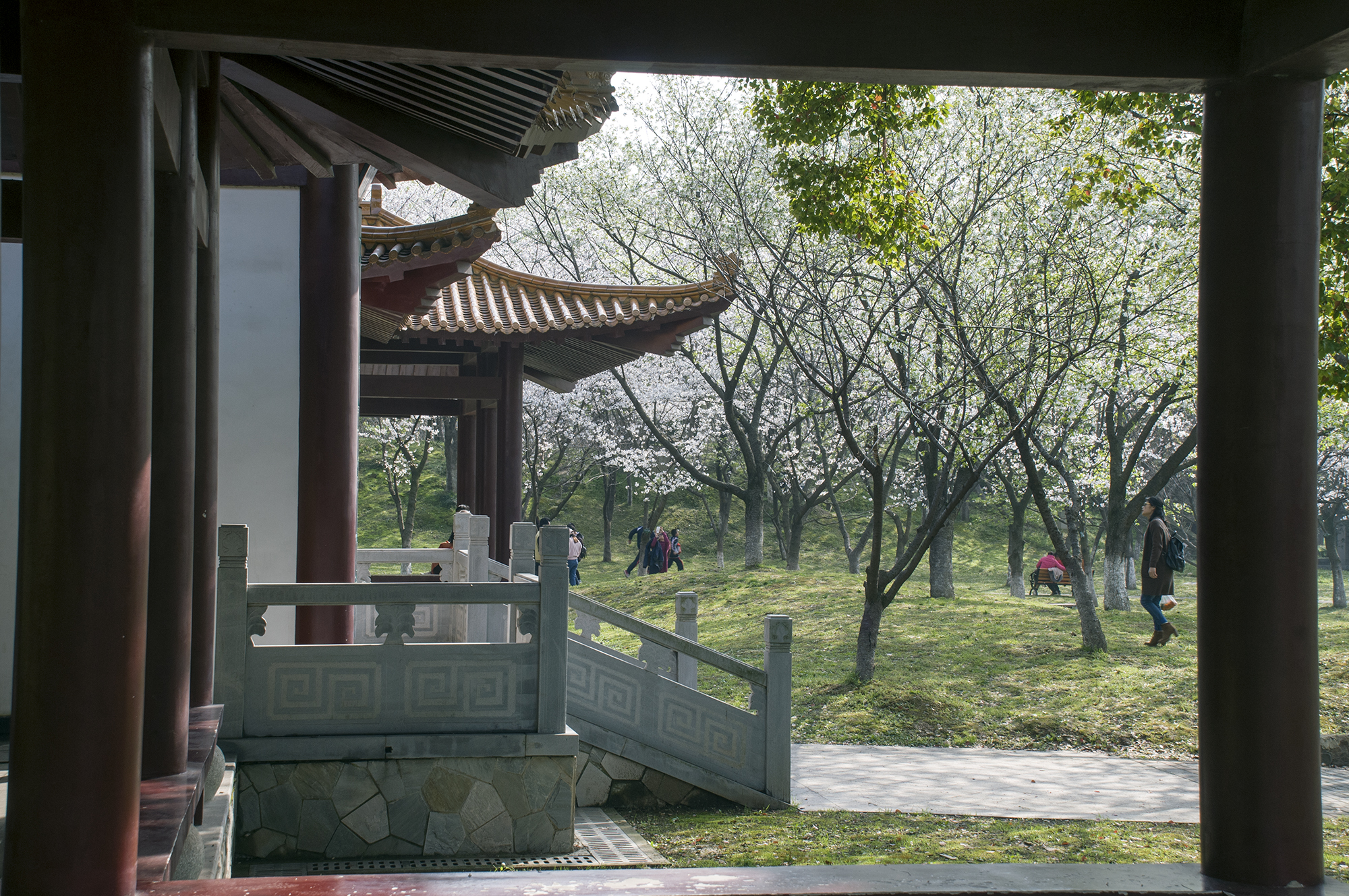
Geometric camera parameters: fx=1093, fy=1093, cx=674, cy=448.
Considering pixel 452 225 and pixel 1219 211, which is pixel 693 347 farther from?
pixel 1219 211

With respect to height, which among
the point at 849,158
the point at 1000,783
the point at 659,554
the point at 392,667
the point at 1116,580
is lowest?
the point at 1000,783

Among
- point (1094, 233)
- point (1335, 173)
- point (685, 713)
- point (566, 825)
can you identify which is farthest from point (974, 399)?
point (566, 825)

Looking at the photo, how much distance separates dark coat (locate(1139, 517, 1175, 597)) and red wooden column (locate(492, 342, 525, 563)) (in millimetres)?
6797

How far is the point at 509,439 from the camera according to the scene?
1066 cm

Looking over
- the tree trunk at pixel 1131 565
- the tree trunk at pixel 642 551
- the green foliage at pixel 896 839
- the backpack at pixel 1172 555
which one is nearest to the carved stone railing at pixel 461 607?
the green foliage at pixel 896 839

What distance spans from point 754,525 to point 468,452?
9168 mm

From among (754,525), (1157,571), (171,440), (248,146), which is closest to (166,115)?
(171,440)

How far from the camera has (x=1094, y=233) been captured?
11.8m

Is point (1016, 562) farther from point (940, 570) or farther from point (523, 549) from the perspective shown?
point (523, 549)

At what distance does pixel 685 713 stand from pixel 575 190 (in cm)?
1326

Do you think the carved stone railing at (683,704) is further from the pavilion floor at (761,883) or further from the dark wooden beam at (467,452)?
the dark wooden beam at (467,452)

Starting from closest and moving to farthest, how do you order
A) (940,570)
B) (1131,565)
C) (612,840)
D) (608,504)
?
(612,840) → (940,570) → (1131,565) → (608,504)

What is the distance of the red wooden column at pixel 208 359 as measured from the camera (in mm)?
3662

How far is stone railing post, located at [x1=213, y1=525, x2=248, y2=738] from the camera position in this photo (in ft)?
16.4
